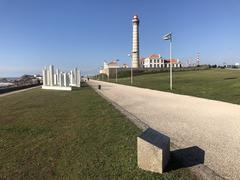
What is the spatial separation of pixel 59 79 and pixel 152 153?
103 feet

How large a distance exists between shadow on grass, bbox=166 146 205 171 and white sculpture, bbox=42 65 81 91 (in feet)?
90.6

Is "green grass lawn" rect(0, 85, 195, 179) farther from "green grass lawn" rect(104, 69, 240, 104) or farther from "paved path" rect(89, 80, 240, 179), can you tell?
"green grass lawn" rect(104, 69, 240, 104)

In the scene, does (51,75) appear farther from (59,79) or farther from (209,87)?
(209,87)

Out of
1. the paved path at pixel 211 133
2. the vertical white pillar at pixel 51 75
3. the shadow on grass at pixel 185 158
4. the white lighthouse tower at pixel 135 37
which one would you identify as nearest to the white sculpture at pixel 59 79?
the vertical white pillar at pixel 51 75

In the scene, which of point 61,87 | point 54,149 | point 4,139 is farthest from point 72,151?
point 61,87

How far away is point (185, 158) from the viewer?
505 cm

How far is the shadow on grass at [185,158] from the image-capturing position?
4.71 m

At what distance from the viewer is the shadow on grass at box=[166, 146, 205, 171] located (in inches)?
186

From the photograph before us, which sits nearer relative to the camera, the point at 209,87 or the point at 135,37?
the point at 209,87

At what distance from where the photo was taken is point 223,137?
679 cm

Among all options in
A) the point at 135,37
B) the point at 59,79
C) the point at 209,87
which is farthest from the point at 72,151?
the point at 135,37

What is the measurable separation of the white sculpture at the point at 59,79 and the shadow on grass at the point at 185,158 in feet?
90.6

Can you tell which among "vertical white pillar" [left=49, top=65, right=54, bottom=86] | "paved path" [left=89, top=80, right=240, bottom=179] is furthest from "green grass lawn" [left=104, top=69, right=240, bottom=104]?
"vertical white pillar" [left=49, top=65, right=54, bottom=86]

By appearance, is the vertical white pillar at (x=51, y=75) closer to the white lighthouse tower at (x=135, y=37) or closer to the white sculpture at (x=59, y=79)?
the white sculpture at (x=59, y=79)
